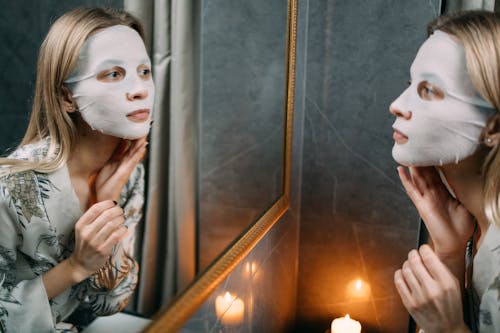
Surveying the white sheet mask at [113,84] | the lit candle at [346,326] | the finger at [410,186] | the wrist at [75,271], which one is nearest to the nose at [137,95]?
the white sheet mask at [113,84]

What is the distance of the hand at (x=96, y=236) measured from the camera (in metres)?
0.50

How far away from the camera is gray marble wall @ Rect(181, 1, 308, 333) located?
99 centimetres

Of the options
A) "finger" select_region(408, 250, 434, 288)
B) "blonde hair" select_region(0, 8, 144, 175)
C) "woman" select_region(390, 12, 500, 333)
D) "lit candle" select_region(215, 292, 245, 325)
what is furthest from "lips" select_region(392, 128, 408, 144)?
"blonde hair" select_region(0, 8, 144, 175)

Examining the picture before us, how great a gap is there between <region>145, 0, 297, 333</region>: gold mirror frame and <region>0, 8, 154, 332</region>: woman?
0.40ft

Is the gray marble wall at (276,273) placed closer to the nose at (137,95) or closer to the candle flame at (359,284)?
the candle flame at (359,284)

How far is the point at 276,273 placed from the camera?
126 cm

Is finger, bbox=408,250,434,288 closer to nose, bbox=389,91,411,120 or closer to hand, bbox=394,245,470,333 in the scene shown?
hand, bbox=394,245,470,333

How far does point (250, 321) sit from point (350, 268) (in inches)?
17.4

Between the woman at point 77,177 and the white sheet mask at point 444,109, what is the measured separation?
0.49m

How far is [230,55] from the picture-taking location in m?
0.83

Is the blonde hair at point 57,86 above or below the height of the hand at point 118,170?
above

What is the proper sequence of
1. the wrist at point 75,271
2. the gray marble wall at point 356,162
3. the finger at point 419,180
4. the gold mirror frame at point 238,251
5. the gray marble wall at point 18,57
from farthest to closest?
the gray marble wall at point 356,162
the finger at point 419,180
the gold mirror frame at point 238,251
the wrist at point 75,271
the gray marble wall at point 18,57

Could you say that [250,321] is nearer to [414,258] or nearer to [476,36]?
[414,258]

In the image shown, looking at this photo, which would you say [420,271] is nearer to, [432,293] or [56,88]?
[432,293]
